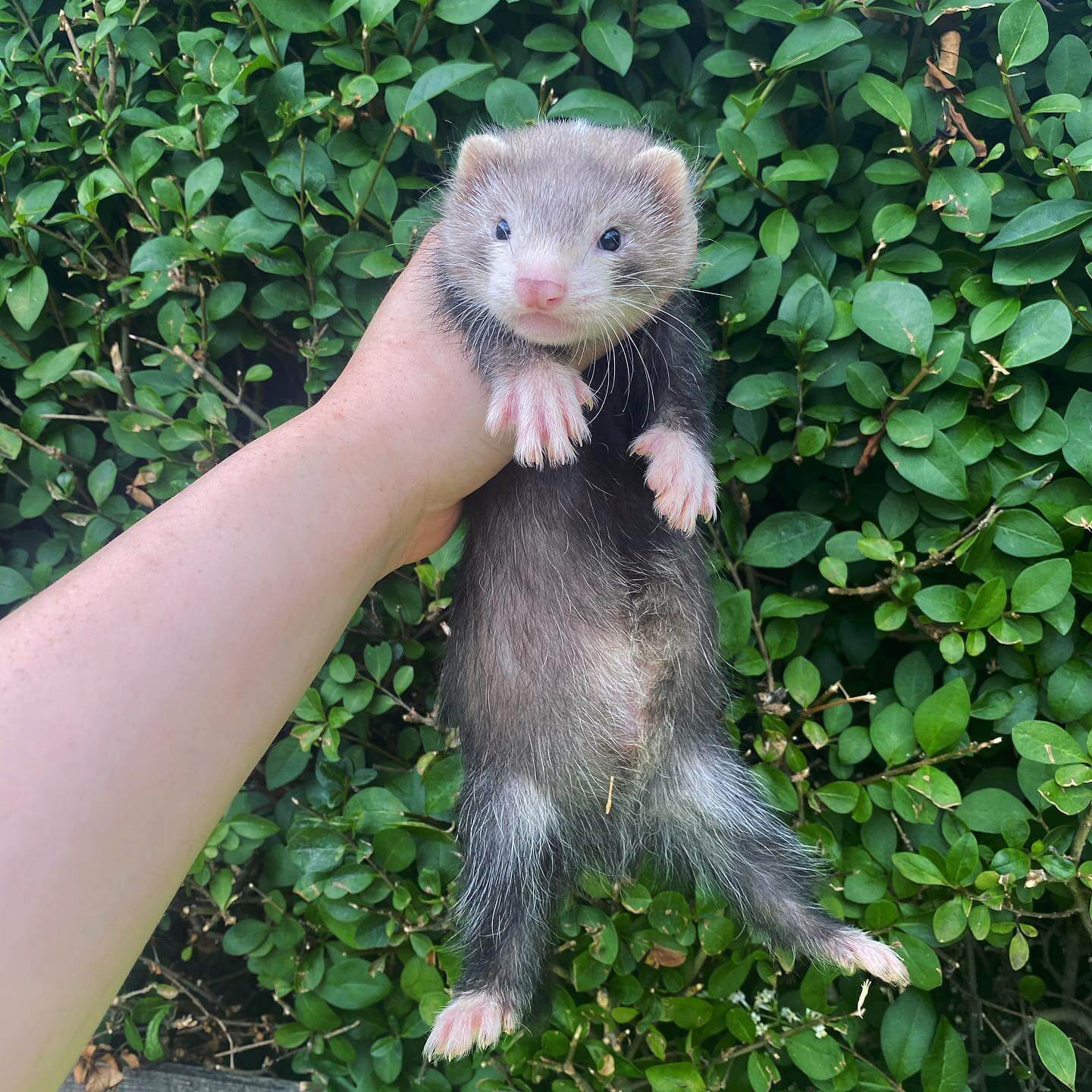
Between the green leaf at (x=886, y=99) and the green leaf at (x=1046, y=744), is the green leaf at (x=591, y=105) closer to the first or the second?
the green leaf at (x=886, y=99)

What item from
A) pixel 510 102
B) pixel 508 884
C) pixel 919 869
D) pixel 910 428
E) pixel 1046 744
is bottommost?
pixel 508 884

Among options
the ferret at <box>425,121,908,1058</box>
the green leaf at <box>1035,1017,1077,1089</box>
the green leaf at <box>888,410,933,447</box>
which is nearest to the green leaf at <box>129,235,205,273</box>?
the ferret at <box>425,121,908,1058</box>

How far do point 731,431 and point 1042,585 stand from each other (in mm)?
757

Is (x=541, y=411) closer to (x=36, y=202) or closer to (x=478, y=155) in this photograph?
(x=478, y=155)

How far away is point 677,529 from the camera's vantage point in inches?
75.2

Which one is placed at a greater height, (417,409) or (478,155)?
(478,155)

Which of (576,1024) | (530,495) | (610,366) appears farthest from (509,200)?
(576,1024)

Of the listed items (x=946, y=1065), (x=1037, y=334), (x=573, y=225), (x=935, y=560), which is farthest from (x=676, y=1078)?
(x=573, y=225)

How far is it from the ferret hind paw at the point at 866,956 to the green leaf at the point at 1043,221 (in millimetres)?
1475

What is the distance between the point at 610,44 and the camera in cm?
181

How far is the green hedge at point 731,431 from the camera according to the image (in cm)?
173

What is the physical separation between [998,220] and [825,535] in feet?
2.49

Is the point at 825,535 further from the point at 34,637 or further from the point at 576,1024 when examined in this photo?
the point at 34,637

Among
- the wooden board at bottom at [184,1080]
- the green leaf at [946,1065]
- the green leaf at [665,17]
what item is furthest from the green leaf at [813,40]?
the wooden board at bottom at [184,1080]
